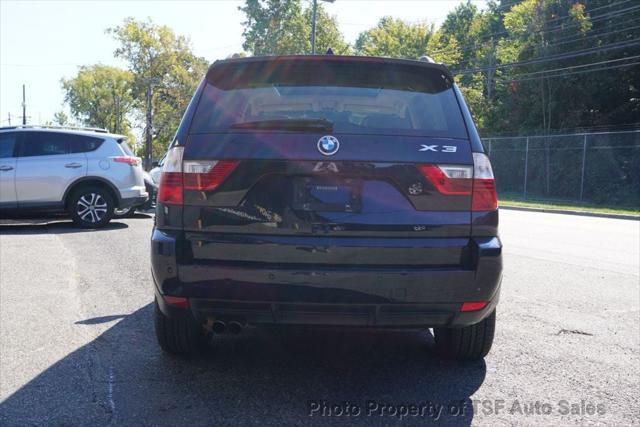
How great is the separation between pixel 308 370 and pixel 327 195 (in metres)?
1.25

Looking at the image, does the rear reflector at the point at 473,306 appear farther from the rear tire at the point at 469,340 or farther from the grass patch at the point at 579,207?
the grass patch at the point at 579,207

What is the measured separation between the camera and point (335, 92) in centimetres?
345

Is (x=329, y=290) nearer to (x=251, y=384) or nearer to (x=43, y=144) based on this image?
(x=251, y=384)

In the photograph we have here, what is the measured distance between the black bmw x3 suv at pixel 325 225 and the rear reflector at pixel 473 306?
11mm

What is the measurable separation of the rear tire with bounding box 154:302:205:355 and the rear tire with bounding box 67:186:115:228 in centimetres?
818

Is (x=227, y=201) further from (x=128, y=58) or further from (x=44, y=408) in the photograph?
(x=128, y=58)

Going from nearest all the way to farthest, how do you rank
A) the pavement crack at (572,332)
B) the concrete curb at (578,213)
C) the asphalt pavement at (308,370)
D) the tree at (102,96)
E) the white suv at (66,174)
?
1. the asphalt pavement at (308,370)
2. the pavement crack at (572,332)
3. the white suv at (66,174)
4. the concrete curb at (578,213)
5. the tree at (102,96)

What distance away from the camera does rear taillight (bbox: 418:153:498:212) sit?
10.2 feet

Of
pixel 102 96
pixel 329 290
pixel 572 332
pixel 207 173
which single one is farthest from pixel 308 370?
pixel 102 96

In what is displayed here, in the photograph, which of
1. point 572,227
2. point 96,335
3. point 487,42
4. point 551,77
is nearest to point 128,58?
point 487,42

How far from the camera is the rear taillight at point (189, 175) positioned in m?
3.12

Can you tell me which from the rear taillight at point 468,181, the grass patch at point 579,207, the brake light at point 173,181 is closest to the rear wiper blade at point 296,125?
the brake light at point 173,181

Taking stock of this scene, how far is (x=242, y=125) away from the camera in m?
3.19

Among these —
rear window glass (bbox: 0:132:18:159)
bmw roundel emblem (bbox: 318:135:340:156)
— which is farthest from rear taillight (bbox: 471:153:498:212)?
rear window glass (bbox: 0:132:18:159)
